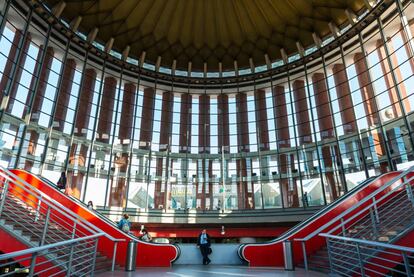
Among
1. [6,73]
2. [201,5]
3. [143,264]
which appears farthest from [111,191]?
[201,5]

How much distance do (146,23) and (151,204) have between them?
51.3 ft

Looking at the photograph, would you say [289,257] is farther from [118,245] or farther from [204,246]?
[118,245]

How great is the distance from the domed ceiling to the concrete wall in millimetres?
19179

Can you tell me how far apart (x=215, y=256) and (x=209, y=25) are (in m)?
20.4

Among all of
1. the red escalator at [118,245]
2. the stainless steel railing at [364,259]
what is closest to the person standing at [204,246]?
the red escalator at [118,245]

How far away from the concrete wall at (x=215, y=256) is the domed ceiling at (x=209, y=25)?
62.9 feet

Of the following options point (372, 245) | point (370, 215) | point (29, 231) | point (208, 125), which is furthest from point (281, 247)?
point (208, 125)

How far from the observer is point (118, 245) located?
10.5 meters

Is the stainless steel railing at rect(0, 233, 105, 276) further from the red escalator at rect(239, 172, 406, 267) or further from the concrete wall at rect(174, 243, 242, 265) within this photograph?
the red escalator at rect(239, 172, 406, 267)

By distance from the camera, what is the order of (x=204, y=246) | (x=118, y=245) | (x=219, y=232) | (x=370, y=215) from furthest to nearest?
(x=219, y=232) < (x=204, y=246) < (x=118, y=245) < (x=370, y=215)

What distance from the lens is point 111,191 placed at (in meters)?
22.3

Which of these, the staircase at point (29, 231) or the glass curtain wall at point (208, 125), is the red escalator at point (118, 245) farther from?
the glass curtain wall at point (208, 125)

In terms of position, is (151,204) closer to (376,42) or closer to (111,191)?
(111,191)

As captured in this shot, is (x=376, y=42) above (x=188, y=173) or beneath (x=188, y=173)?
above
